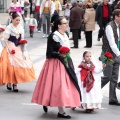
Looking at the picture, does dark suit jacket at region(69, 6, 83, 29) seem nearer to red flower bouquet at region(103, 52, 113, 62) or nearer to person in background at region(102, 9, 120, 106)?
person in background at region(102, 9, 120, 106)

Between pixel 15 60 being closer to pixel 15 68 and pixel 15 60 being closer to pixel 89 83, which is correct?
pixel 15 68


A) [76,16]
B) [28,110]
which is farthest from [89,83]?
[76,16]

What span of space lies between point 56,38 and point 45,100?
38.9 inches

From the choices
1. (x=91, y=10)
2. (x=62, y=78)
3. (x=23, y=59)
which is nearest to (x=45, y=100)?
(x=62, y=78)

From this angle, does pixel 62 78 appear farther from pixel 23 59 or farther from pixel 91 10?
pixel 91 10

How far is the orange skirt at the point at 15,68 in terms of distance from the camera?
11.5 meters

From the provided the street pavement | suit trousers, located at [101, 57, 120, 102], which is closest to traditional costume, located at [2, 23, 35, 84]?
the street pavement

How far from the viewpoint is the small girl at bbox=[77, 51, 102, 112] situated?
9.59m

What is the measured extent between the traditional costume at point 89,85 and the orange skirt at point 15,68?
209 centimetres

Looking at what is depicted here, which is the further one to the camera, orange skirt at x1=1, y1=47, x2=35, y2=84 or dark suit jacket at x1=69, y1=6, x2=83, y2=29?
dark suit jacket at x1=69, y1=6, x2=83, y2=29

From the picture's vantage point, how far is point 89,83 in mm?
9656

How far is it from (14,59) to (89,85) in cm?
242

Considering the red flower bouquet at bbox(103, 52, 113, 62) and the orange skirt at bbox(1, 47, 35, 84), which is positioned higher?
the red flower bouquet at bbox(103, 52, 113, 62)

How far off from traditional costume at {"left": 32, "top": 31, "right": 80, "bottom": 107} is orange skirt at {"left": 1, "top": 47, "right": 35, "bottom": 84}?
2351mm
